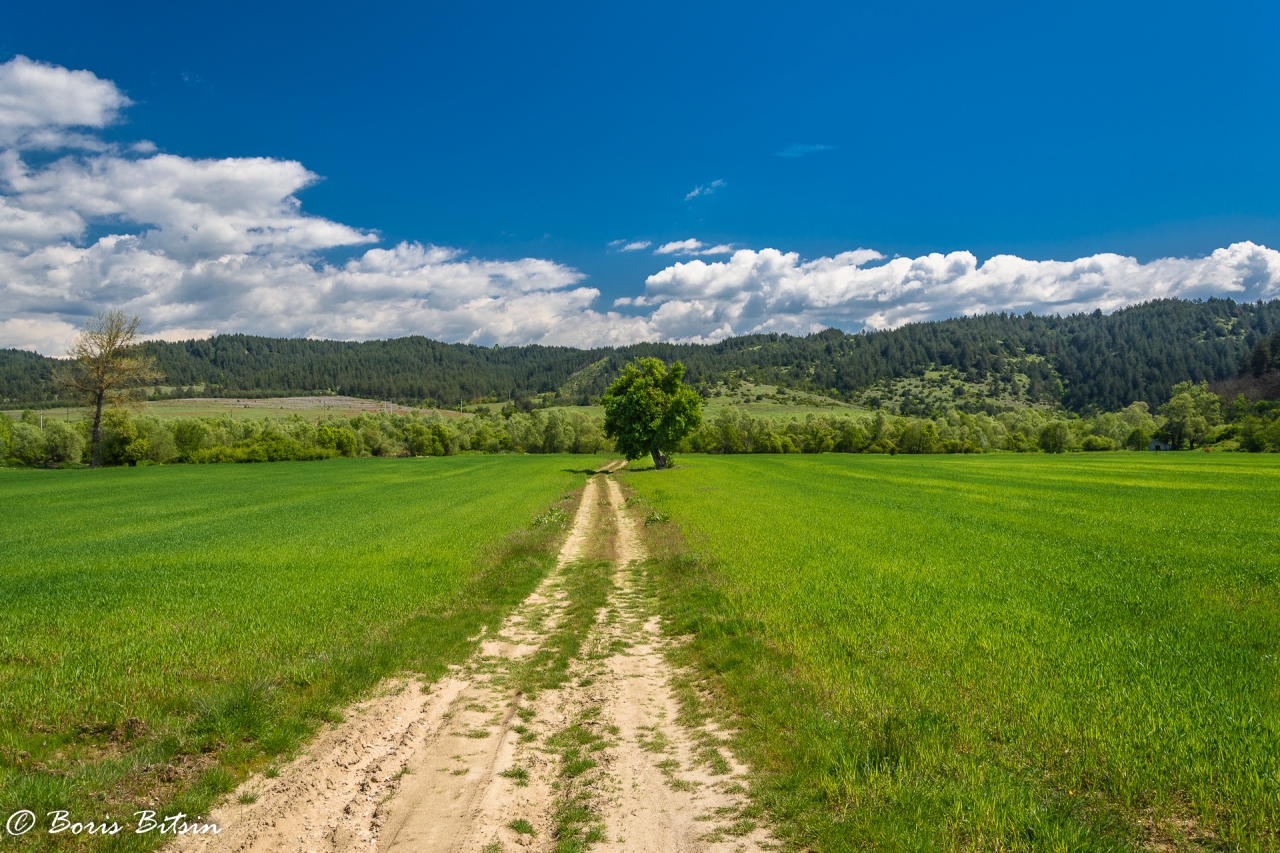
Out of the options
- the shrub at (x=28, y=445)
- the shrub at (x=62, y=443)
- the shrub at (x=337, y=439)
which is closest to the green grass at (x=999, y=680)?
the shrub at (x=337, y=439)

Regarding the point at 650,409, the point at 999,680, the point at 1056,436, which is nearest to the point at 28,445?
the point at 650,409

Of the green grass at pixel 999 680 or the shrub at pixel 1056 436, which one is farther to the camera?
the shrub at pixel 1056 436

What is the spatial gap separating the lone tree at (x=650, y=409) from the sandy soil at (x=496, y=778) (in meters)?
58.4

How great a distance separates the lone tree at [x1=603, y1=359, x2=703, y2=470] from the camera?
69188mm

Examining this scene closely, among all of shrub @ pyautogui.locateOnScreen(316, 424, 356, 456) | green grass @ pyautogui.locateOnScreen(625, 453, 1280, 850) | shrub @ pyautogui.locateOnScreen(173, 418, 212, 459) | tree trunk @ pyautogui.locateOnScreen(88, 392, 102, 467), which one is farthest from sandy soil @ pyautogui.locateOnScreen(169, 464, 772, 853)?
shrub @ pyautogui.locateOnScreen(316, 424, 356, 456)

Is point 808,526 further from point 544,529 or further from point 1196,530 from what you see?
point 1196,530

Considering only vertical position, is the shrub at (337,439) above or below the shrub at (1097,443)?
above

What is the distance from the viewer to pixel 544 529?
2730cm

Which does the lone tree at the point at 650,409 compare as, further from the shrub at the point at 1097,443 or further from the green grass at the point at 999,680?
the shrub at the point at 1097,443

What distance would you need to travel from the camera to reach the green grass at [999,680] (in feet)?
18.6

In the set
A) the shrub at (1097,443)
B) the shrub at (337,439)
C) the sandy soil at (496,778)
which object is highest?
the shrub at (337,439)

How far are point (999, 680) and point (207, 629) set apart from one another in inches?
569

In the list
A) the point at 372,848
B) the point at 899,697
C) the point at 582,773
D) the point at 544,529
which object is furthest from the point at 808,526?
the point at 372,848

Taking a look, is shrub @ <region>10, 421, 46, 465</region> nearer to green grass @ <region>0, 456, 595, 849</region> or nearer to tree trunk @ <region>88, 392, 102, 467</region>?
tree trunk @ <region>88, 392, 102, 467</region>
